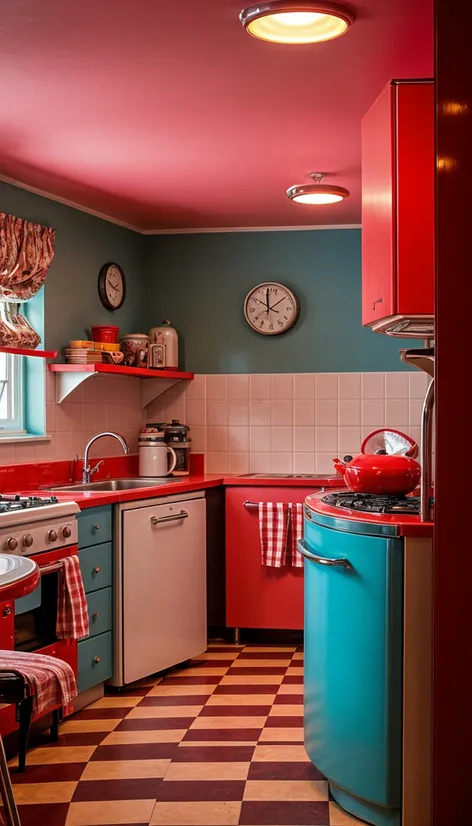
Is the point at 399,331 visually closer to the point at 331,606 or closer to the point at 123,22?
the point at 331,606

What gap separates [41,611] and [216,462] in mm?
2221

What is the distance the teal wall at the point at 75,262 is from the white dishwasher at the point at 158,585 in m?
1.06

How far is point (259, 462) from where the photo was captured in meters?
5.77

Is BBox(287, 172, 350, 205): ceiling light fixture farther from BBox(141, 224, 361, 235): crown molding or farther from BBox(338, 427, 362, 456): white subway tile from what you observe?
BBox(338, 427, 362, 456): white subway tile

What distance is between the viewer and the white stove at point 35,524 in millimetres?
3482

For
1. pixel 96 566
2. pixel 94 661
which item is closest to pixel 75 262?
pixel 96 566

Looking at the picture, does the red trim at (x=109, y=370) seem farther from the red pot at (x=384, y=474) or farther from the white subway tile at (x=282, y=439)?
the red pot at (x=384, y=474)

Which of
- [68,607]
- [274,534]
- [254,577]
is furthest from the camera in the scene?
[254,577]

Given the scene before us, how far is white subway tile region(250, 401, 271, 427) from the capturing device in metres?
5.78

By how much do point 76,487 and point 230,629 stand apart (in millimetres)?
1284

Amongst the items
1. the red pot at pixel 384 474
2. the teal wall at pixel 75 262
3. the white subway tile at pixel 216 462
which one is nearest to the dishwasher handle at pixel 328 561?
the red pot at pixel 384 474

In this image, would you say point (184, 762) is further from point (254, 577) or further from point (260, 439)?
point (260, 439)

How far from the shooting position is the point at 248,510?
17.0 feet

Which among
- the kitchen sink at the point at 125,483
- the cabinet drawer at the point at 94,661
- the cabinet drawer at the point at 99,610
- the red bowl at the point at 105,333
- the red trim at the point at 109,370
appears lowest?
the cabinet drawer at the point at 94,661
